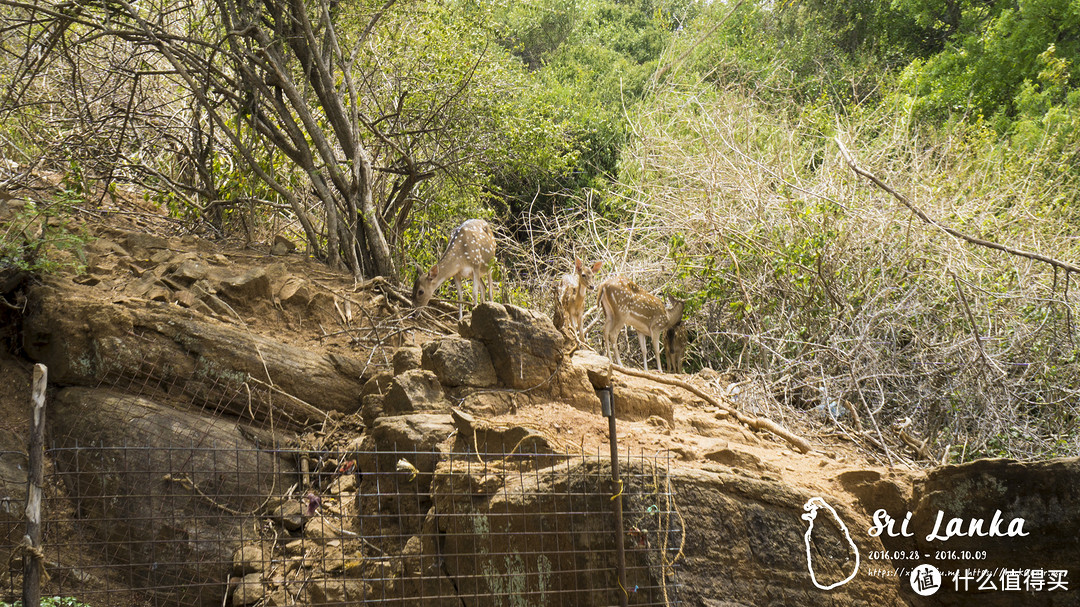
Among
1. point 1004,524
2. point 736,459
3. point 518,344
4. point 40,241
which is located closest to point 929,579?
point 1004,524

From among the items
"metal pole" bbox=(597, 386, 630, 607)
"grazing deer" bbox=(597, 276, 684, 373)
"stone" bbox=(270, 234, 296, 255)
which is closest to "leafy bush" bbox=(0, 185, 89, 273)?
"stone" bbox=(270, 234, 296, 255)

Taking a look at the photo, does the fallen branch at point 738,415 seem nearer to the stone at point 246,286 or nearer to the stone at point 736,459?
the stone at point 736,459

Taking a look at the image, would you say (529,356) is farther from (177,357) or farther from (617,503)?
(177,357)

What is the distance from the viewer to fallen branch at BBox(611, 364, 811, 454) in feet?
23.0

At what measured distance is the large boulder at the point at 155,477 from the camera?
641cm

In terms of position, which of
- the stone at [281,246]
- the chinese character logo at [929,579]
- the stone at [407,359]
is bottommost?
the chinese character logo at [929,579]

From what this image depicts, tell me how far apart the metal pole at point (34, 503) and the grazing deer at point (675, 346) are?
737cm

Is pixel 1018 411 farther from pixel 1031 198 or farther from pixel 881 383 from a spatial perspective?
pixel 1031 198

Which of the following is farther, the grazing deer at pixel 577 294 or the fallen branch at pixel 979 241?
the grazing deer at pixel 577 294

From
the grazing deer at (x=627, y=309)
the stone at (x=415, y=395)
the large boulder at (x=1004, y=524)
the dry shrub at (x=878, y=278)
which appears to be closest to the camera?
the large boulder at (x=1004, y=524)

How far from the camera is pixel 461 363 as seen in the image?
6551mm

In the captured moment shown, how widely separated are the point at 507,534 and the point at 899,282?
666 cm

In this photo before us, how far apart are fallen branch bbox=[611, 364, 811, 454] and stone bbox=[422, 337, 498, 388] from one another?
4.39 feet

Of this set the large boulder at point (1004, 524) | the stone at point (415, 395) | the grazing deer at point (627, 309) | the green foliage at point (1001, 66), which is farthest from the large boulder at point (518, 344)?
the green foliage at point (1001, 66)
